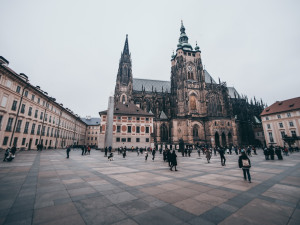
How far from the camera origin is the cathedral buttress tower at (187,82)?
45312mm

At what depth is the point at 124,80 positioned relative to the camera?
4891cm

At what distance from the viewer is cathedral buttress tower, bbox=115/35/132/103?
151 ft

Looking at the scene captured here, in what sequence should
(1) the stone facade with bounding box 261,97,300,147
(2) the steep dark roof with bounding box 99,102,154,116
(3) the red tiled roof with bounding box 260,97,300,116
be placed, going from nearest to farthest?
(1) the stone facade with bounding box 261,97,300,147 < (2) the steep dark roof with bounding box 99,102,154,116 < (3) the red tiled roof with bounding box 260,97,300,116

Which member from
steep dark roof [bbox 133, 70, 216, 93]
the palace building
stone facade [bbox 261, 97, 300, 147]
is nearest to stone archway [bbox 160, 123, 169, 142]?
the palace building

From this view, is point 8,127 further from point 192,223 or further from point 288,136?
point 288,136

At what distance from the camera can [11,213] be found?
3500 millimetres

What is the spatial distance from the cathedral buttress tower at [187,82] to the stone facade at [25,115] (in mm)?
33940

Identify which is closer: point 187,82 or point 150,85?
point 187,82

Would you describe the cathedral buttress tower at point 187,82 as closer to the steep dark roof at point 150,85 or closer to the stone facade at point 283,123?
the steep dark roof at point 150,85

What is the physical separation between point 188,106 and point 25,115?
39389mm

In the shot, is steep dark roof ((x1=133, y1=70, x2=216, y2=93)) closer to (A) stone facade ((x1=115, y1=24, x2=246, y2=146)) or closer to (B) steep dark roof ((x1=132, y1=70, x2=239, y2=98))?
(B) steep dark roof ((x1=132, y1=70, x2=239, y2=98))

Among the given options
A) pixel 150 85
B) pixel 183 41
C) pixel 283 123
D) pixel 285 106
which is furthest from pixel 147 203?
pixel 183 41

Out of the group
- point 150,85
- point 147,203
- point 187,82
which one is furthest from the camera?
point 150,85

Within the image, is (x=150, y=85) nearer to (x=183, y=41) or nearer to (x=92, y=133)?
(x=183, y=41)
